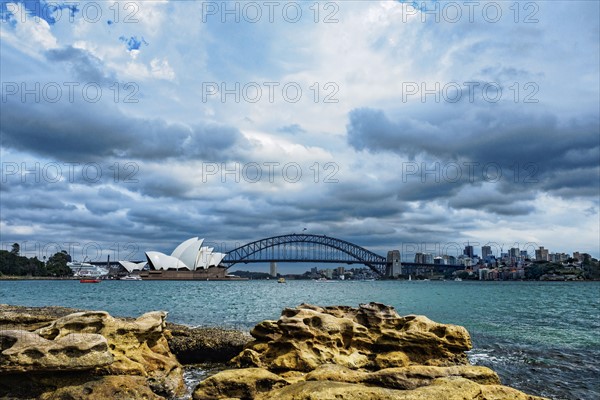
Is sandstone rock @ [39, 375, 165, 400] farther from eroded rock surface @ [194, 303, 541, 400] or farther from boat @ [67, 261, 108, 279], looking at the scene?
boat @ [67, 261, 108, 279]

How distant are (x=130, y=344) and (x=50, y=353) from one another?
2.67 m

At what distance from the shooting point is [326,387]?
22.2 ft

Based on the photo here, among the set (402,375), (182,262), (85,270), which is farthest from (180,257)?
(402,375)

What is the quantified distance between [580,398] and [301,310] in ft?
24.4

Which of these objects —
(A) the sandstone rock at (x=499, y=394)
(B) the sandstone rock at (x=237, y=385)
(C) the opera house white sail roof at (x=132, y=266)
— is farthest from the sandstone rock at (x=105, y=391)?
(C) the opera house white sail roof at (x=132, y=266)

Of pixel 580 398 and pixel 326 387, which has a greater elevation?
pixel 326 387

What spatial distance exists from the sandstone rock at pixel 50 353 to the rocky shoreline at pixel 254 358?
2cm

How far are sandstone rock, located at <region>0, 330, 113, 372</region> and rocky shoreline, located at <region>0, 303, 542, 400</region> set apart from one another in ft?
0.06

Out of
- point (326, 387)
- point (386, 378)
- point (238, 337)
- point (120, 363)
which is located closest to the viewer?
point (326, 387)

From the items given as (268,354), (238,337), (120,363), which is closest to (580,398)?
(268,354)

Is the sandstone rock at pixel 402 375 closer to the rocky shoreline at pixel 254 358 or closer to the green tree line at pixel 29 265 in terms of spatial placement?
the rocky shoreline at pixel 254 358

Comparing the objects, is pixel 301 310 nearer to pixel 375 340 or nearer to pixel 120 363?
pixel 375 340

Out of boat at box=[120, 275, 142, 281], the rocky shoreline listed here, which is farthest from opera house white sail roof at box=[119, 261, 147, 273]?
the rocky shoreline

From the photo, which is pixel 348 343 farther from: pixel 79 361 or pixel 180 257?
pixel 180 257
